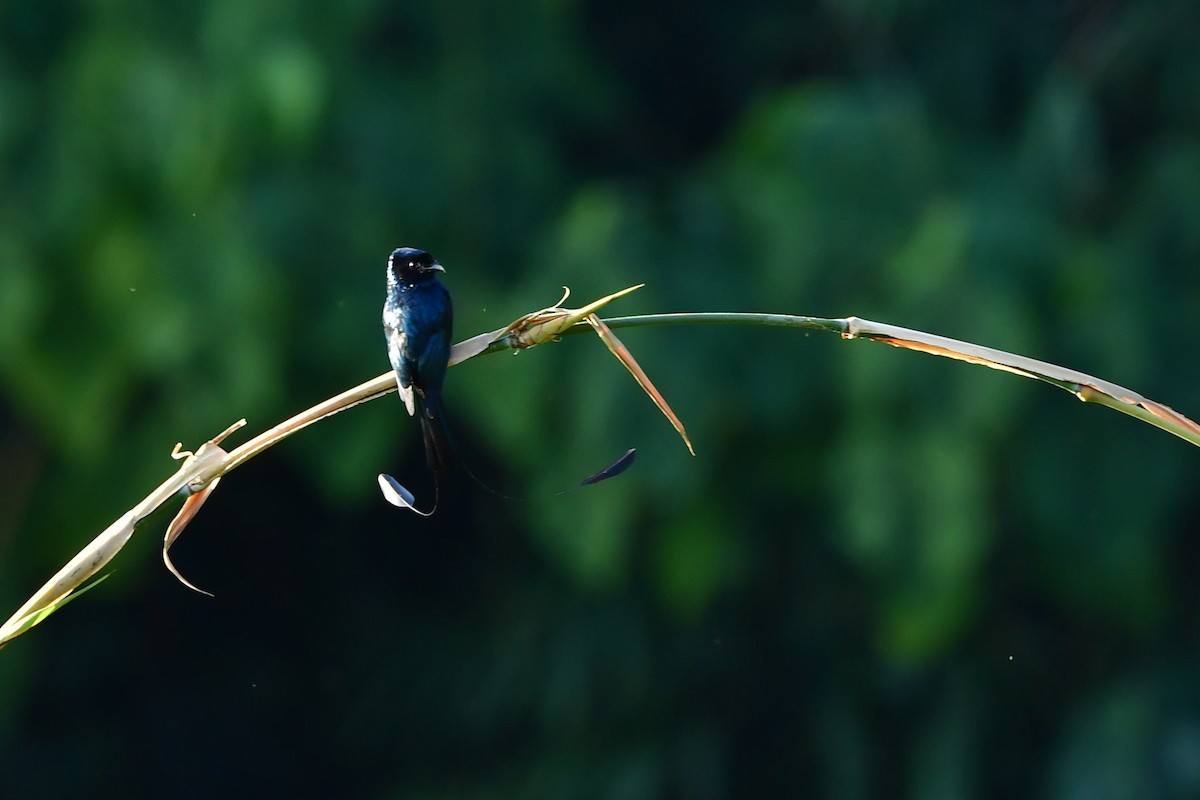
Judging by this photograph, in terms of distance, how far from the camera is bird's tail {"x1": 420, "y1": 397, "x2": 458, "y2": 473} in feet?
5.43

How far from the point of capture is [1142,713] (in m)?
5.62

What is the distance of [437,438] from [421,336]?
209 mm

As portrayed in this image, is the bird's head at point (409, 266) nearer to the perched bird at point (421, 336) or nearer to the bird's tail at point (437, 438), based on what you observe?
the perched bird at point (421, 336)

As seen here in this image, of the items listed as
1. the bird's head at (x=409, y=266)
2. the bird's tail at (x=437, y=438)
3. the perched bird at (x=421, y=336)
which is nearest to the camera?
the bird's tail at (x=437, y=438)

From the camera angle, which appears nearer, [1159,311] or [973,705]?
[1159,311]

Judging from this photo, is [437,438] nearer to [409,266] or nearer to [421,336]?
[421,336]

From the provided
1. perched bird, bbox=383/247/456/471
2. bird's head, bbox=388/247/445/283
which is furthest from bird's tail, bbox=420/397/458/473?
bird's head, bbox=388/247/445/283

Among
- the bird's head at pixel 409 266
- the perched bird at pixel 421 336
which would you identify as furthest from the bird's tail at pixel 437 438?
the bird's head at pixel 409 266

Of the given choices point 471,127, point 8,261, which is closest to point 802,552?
point 471,127

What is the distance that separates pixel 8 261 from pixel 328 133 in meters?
1.05

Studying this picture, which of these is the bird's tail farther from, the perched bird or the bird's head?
the bird's head

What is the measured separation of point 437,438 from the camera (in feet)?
5.92

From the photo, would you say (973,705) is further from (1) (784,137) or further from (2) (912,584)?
(1) (784,137)

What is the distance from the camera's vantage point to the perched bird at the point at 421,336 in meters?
1.83
